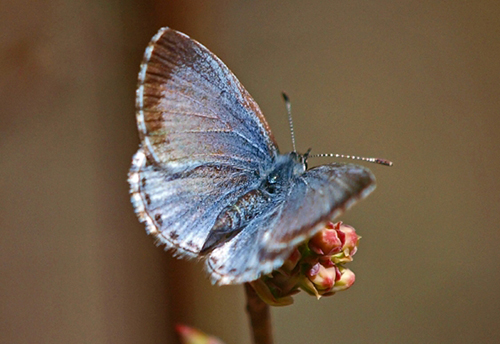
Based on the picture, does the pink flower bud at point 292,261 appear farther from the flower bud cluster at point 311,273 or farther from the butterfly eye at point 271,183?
the butterfly eye at point 271,183

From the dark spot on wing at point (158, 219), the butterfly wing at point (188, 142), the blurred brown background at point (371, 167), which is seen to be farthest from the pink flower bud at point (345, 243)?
the blurred brown background at point (371, 167)

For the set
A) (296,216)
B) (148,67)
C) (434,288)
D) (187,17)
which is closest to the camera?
(296,216)

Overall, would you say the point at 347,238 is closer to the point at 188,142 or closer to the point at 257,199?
the point at 257,199

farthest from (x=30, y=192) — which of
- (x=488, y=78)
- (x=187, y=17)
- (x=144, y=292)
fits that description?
(x=488, y=78)

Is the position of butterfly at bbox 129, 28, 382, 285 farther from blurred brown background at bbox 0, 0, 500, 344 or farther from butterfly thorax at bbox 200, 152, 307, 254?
blurred brown background at bbox 0, 0, 500, 344

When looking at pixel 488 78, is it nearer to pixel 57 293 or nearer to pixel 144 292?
pixel 144 292

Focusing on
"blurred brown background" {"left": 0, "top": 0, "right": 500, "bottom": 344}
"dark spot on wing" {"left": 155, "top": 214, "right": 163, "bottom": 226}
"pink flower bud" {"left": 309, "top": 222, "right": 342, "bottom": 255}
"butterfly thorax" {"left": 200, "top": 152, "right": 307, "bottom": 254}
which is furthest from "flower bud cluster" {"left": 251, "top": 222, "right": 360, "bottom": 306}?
"blurred brown background" {"left": 0, "top": 0, "right": 500, "bottom": 344}

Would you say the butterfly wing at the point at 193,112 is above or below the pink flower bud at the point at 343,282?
above
